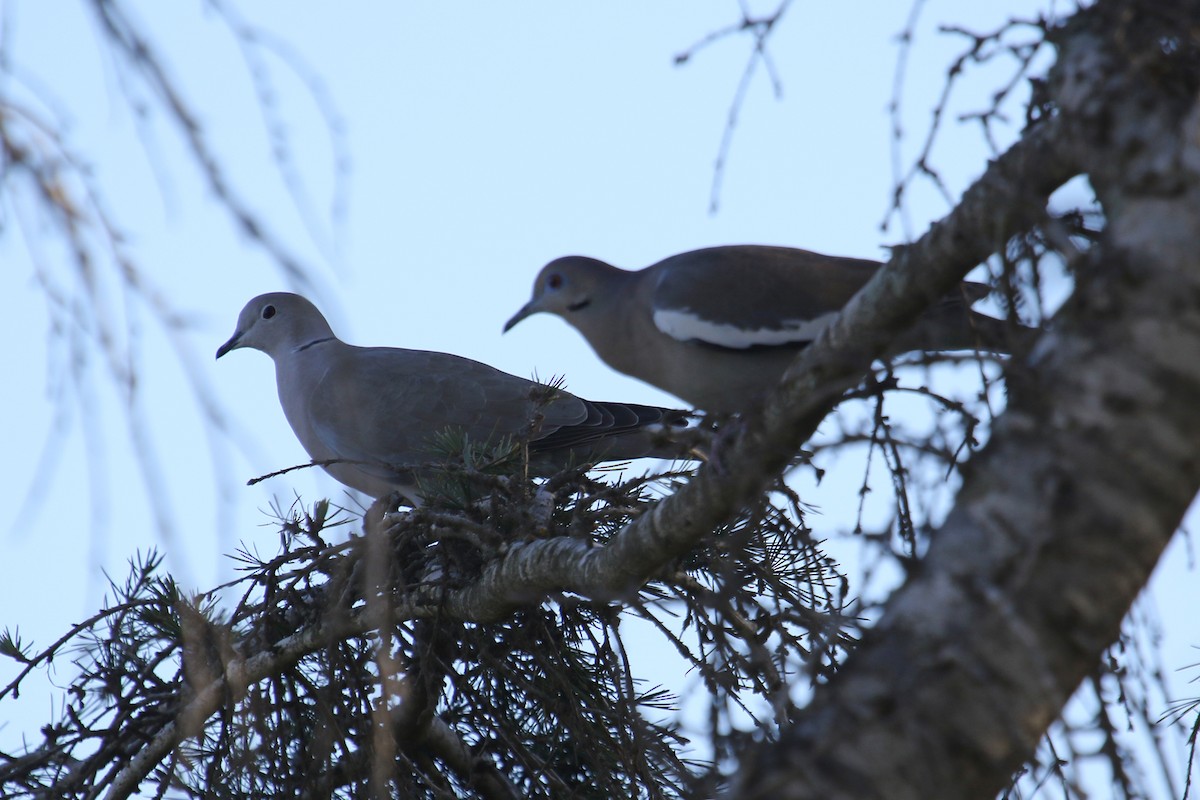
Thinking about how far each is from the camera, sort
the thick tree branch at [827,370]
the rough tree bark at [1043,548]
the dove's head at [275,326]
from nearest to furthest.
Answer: the rough tree bark at [1043,548] < the thick tree branch at [827,370] < the dove's head at [275,326]

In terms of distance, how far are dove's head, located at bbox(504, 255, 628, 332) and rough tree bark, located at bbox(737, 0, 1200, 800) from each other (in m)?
3.10

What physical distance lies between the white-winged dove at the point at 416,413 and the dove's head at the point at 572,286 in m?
0.39

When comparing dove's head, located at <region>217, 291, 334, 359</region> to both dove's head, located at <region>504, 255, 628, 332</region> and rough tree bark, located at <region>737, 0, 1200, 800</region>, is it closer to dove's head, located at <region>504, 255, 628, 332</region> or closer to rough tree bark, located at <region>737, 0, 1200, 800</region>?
dove's head, located at <region>504, 255, 628, 332</region>

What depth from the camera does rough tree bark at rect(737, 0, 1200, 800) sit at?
1.28 meters

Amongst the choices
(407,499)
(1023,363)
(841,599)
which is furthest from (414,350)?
(1023,363)

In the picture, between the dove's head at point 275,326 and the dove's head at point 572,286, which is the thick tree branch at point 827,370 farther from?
the dove's head at point 275,326

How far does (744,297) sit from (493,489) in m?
1.01

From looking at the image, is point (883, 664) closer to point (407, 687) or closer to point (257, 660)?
point (407, 687)

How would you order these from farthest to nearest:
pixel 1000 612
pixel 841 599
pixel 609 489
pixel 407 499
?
pixel 407 499 < pixel 609 489 < pixel 841 599 < pixel 1000 612

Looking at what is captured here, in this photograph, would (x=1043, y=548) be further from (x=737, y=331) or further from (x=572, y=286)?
(x=572, y=286)

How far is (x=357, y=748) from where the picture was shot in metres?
2.86

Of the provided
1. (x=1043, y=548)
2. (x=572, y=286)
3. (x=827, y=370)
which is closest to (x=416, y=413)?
(x=572, y=286)

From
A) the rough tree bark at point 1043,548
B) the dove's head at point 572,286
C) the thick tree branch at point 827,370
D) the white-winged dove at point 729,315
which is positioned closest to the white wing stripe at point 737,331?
the white-winged dove at point 729,315

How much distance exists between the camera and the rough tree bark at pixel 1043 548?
128 centimetres
